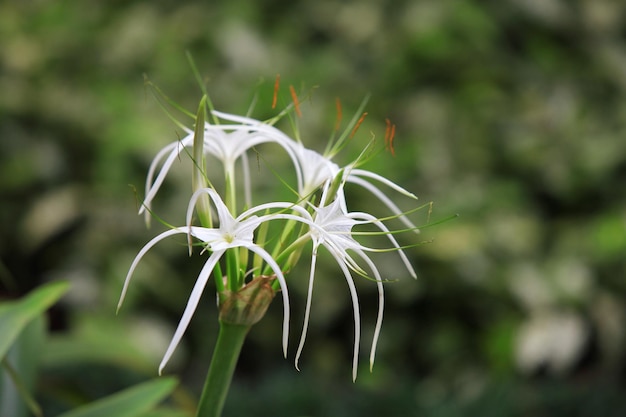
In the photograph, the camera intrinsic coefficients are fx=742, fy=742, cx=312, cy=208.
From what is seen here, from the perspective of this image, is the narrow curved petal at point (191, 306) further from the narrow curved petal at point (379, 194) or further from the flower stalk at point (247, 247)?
the narrow curved petal at point (379, 194)

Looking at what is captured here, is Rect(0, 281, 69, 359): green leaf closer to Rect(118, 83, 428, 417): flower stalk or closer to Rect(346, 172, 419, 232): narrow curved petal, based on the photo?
Rect(118, 83, 428, 417): flower stalk

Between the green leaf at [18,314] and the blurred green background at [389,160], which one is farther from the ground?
the green leaf at [18,314]

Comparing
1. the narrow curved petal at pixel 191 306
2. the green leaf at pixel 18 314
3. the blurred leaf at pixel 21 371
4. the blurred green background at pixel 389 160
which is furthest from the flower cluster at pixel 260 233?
the blurred green background at pixel 389 160

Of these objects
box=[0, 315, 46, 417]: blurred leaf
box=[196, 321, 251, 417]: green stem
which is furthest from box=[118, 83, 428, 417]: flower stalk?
box=[0, 315, 46, 417]: blurred leaf

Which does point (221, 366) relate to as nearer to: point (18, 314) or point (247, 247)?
point (247, 247)

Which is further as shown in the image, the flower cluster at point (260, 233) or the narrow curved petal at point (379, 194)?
the narrow curved petal at point (379, 194)

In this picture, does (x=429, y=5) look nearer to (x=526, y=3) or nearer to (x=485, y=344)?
(x=526, y=3)

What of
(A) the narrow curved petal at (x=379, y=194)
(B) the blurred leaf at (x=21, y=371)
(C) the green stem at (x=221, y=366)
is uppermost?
(A) the narrow curved petal at (x=379, y=194)
